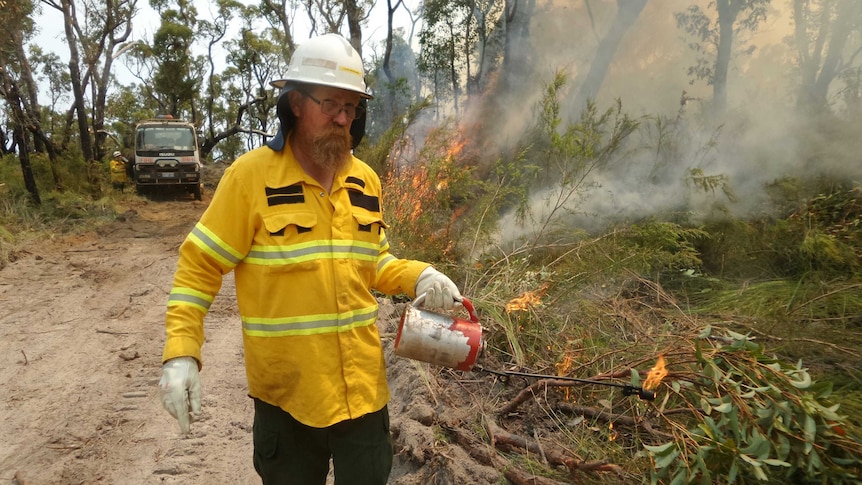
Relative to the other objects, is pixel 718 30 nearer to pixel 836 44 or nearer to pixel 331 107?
pixel 836 44

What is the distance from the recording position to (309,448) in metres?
1.77

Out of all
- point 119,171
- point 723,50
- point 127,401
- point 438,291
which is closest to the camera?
point 438,291

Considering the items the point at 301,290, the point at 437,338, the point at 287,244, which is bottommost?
the point at 437,338

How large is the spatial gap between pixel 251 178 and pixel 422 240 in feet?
11.0

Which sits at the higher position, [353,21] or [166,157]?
[353,21]

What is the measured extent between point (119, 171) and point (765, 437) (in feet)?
53.7

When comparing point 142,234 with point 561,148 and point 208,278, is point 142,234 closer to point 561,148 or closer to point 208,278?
point 561,148

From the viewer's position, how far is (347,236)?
1.76 m

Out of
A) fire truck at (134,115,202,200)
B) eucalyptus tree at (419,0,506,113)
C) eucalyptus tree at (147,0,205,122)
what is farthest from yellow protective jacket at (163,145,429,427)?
eucalyptus tree at (147,0,205,122)

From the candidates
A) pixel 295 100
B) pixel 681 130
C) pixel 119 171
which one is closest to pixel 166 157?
pixel 119 171

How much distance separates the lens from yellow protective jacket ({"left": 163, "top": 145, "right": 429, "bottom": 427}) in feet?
5.37

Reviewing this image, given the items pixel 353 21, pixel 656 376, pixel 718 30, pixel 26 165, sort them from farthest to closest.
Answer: pixel 353 21, pixel 718 30, pixel 26 165, pixel 656 376

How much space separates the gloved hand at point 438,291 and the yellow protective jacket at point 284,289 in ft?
0.98

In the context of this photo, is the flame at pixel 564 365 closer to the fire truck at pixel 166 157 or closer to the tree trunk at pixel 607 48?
the tree trunk at pixel 607 48
